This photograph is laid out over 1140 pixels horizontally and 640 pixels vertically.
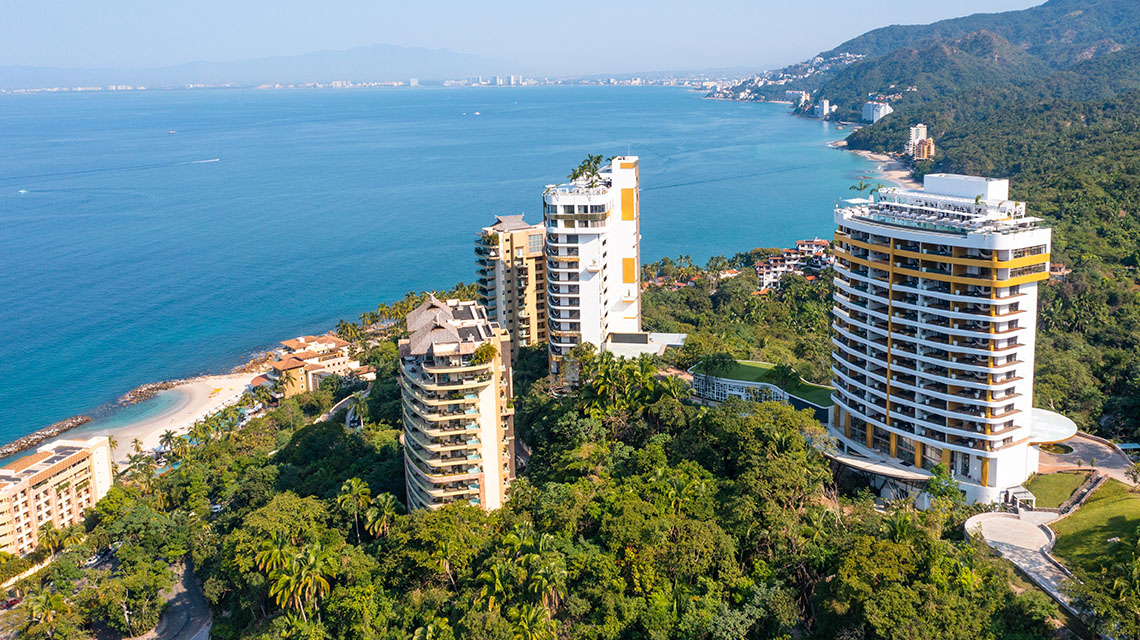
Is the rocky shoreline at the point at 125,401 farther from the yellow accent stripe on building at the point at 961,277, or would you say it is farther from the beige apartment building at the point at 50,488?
the yellow accent stripe on building at the point at 961,277

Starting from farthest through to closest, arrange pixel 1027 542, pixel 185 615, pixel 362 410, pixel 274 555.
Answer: pixel 362 410, pixel 185 615, pixel 274 555, pixel 1027 542

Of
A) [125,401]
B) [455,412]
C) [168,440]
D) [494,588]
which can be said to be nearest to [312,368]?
[168,440]

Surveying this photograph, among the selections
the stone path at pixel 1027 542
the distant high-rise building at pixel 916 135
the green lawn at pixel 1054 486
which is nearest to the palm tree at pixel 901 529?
the stone path at pixel 1027 542

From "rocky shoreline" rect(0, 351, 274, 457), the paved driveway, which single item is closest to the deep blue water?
"rocky shoreline" rect(0, 351, 274, 457)

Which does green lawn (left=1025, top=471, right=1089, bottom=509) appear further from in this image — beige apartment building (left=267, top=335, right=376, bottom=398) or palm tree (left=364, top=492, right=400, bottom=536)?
beige apartment building (left=267, top=335, right=376, bottom=398)

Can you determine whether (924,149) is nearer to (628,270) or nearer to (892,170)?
(892,170)

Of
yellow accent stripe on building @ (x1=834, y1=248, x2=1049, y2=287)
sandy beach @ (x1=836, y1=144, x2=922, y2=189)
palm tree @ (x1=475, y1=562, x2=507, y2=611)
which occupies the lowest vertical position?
palm tree @ (x1=475, y1=562, x2=507, y2=611)
